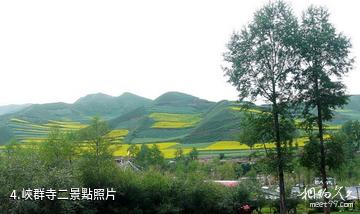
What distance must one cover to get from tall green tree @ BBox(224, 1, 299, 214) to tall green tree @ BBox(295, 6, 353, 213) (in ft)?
2.66

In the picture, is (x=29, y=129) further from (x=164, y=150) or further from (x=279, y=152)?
(x=279, y=152)

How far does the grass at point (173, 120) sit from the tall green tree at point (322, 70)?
3388 inches

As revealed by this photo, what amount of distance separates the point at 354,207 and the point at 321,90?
54.4 feet

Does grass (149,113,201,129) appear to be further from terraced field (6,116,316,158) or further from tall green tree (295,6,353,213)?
tall green tree (295,6,353,213)

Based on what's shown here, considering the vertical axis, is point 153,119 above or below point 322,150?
above

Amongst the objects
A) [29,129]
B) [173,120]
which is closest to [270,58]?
[29,129]

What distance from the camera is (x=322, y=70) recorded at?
83.3 ft

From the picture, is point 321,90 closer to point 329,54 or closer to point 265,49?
point 329,54

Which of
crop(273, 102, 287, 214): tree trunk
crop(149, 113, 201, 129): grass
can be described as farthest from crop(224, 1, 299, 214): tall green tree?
crop(149, 113, 201, 129): grass

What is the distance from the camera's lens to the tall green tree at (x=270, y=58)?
2606cm

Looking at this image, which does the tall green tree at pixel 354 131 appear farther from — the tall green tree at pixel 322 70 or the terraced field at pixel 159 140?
the tall green tree at pixel 322 70

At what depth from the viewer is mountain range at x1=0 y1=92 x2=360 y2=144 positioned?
324ft

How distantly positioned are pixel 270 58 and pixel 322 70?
3.13 metres

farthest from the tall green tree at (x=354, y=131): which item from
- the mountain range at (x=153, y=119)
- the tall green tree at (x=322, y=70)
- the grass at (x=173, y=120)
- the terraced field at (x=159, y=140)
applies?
the grass at (x=173, y=120)
